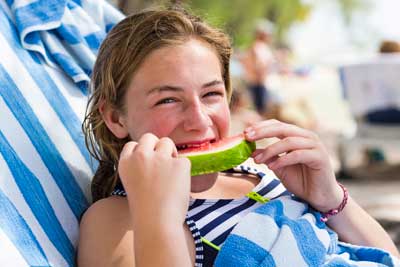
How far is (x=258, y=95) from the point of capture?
44.4 feet

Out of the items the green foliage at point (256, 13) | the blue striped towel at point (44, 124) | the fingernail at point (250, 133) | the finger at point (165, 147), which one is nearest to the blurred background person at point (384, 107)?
the blue striped towel at point (44, 124)

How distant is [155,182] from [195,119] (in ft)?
1.16

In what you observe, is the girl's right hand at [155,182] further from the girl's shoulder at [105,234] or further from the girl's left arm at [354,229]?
the girl's left arm at [354,229]

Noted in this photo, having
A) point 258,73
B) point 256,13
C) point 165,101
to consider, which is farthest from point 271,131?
point 256,13

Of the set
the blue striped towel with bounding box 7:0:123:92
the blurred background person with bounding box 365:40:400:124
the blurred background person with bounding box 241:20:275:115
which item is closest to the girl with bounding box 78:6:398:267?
the blue striped towel with bounding box 7:0:123:92

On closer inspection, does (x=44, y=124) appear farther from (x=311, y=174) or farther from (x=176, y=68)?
(x=311, y=174)

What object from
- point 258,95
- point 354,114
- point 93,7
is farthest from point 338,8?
point 93,7

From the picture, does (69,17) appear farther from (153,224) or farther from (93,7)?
(153,224)

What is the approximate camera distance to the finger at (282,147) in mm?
1847

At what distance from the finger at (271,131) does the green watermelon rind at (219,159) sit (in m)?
0.03

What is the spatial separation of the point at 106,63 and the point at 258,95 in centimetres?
1164

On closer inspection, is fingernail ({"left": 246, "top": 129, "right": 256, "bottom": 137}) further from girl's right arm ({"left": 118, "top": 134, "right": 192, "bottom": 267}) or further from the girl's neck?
girl's right arm ({"left": 118, "top": 134, "right": 192, "bottom": 267})

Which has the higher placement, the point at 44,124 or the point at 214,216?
the point at 44,124

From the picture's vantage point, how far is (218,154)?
176cm
